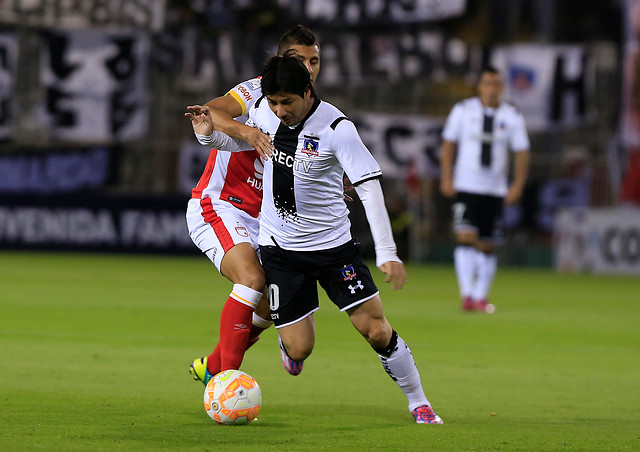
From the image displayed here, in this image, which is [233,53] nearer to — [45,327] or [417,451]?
[45,327]

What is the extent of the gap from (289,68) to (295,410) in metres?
1.79

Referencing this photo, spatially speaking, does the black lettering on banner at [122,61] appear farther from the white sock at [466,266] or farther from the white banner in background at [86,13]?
the white sock at [466,266]

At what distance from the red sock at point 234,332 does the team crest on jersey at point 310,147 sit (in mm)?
880

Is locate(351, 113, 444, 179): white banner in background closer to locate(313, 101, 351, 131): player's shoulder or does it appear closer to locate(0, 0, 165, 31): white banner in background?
locate(0, 0, 165, 31): white banner in background

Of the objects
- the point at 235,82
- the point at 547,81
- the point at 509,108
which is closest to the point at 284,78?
the point at 509,108

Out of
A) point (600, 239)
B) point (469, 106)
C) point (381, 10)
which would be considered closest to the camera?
point (469, 106)

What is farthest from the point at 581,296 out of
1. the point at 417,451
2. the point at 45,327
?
the point at 417,451

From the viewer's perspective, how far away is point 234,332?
6.06 meters

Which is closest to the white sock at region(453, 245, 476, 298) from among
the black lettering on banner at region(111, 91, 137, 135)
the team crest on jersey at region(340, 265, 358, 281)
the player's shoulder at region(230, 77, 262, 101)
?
the player's shoulder at region(230, 77, 262, 101)

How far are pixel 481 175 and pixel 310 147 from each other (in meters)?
6.82

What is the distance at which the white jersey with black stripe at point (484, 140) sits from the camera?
485 inches

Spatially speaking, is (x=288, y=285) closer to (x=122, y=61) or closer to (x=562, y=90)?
(x=562, y=90)

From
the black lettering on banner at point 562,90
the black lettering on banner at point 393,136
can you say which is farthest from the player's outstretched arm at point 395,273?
the black lettering on banner at point 562,90

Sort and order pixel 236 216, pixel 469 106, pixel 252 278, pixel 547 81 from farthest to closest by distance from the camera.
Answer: pixel 547 81 < pixel 469 106 < pixel 236 216 < pixel 252 278
